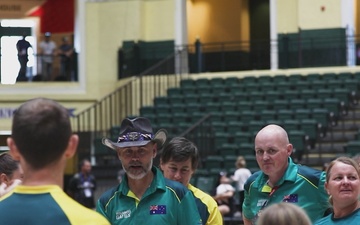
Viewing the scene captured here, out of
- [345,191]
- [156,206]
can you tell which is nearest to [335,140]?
[345,191]

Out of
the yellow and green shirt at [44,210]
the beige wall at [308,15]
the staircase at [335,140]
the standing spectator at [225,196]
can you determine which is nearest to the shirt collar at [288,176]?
the yellow and green shirt at [44,210]

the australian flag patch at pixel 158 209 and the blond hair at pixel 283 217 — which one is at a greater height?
the blond hair at pixel 283 217

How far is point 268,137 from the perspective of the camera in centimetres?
768

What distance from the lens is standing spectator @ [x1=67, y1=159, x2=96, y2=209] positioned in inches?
858

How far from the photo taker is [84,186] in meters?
22.0

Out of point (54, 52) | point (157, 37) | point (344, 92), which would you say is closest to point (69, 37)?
point (54, 52)

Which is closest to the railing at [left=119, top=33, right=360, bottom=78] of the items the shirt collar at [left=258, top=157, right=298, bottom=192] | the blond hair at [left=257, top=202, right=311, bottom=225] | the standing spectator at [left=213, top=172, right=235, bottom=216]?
the standing spectator at [left=213, top=172, right=235, bottom=216]

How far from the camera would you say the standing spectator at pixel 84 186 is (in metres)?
21.8

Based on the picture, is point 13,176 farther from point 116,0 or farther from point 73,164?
point 116,0

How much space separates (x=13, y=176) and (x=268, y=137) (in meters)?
1.99

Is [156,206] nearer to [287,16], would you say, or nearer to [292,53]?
[292,53]

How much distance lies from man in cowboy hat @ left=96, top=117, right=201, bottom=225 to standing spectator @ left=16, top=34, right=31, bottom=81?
22621mm

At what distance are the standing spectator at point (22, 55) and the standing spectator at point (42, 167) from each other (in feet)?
83.1

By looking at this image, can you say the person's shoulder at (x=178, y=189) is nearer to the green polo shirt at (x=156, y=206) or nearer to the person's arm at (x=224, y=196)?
the green polo shirt at (x=156, y=206)
